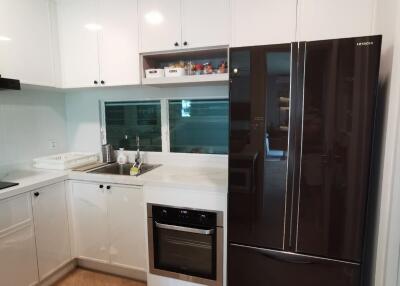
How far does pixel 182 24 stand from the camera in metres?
1.98

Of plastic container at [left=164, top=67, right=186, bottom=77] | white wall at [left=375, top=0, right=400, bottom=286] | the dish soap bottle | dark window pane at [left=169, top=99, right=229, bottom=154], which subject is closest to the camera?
white wall at [left=375, top=0, right=400, bottom=286]

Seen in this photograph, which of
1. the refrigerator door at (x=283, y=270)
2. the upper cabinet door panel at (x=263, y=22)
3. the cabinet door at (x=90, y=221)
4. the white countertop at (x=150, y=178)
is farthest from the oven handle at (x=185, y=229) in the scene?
the upper cabinet door panel at (x=263, y=22)

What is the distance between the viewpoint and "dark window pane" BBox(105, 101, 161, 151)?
8.57ft

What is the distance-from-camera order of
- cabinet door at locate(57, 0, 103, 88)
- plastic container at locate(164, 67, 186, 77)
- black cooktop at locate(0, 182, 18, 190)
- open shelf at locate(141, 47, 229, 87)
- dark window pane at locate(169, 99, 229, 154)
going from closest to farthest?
black cooktop at locate(0, 182, 18, 190) → open shelf at locate(141, 47, 229, 87) → plastic container at locate(164, 67, 186, 77) → cabinet door at locate(57, 0, 103, 88) → dark window pane at locate(169, 99, 229, 154)

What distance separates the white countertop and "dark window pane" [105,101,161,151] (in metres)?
0.39

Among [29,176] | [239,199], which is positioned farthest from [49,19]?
[239,199]

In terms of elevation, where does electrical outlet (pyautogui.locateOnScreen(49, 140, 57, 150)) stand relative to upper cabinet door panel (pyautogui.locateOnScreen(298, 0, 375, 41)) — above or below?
below

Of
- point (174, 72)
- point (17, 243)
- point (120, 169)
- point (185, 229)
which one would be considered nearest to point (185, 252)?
point (185, 229)

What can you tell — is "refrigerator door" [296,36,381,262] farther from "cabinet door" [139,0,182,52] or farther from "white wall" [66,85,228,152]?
"white wall" [66,85,228,152]

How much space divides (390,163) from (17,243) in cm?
248

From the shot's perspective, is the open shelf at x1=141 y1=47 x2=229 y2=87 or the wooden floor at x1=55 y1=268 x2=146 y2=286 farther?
the wooden floor at x1=55 y1=268 x2=146 y2=286

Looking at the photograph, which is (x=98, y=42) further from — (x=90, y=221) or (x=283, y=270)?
(x=283, y=270)

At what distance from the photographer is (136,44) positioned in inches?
83.6

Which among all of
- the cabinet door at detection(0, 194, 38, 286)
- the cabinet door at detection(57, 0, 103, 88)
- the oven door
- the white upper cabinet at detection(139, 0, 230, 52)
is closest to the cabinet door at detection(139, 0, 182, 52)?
the white upper cabinet at detection(139, 0, 230, 52)
